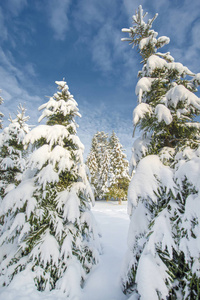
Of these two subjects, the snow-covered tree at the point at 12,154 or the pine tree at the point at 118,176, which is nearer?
the snow-covered tree at the point at 12,154

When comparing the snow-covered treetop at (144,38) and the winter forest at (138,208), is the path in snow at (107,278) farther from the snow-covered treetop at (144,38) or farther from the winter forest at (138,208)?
the snow-covered treetop at (144,38)

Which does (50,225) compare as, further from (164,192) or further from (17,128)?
(17,128)

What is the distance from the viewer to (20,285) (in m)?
4.16

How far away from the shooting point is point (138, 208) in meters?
4.15

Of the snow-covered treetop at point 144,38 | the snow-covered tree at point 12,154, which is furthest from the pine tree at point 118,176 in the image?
the snow-covered treetop at point 144,38

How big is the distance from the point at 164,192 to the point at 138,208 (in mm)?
986

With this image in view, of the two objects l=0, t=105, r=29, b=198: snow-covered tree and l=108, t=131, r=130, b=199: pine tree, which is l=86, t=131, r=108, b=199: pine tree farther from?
l=0, t=105, r=29, b=198: snow-covered tree

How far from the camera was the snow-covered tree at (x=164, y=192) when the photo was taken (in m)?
2.58

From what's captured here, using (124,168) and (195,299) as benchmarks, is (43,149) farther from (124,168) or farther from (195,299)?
(124,168)

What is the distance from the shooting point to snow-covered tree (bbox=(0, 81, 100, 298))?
460cm

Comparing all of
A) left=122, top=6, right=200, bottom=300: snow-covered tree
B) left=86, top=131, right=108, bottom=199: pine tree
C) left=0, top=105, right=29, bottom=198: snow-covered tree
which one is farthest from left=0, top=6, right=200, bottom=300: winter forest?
left=86, top=131, right=108, bottom=199: pine tree

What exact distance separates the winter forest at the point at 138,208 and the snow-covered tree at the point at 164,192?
0.02 meters

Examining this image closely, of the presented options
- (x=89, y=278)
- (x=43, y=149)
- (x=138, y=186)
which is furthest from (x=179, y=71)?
(x=89, y=278)

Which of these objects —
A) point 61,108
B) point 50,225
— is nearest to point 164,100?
point 61,108
